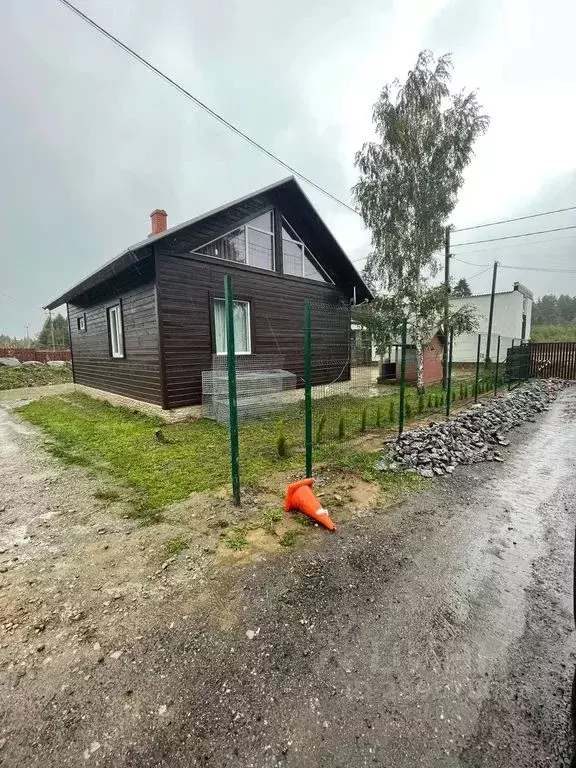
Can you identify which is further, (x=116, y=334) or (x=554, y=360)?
(x=554, y=360)

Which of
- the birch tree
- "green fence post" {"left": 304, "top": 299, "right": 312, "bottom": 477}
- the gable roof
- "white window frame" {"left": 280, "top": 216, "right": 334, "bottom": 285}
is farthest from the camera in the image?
the birch tree

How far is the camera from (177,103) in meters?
6.29

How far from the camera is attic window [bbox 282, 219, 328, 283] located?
9.34 meters

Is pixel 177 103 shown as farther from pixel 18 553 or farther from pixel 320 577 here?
pixel 320 577

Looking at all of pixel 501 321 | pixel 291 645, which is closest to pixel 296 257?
pixel 291 645

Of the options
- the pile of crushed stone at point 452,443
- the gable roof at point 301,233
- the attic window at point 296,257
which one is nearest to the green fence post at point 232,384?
the pile of crushed stone at point 452,443

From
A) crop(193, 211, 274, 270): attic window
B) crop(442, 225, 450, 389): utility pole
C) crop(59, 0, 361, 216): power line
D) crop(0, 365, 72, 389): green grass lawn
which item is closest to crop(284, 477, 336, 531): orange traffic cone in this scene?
crop(193, 211, 274, 270): attic window

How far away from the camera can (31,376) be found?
58.2ft

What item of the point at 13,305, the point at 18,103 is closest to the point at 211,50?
the point at 18,103

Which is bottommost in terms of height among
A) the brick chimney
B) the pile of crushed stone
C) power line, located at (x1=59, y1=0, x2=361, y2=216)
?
the pile of crushed stone

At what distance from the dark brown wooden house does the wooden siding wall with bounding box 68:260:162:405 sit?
0.02 metres

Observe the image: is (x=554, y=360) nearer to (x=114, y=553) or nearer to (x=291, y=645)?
(x=291, y=645)

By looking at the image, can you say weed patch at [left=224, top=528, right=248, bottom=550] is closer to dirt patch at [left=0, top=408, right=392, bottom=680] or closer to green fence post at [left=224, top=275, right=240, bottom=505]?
dirt patch at [left=0, top=408, right=392, bottom=680]

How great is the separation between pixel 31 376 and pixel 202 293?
633 inches
